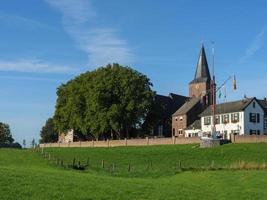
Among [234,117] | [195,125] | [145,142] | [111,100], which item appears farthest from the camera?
[195,125]

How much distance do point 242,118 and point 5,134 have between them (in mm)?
93737

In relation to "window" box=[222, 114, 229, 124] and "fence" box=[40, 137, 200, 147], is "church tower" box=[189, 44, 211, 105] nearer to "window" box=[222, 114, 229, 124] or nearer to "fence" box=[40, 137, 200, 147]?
"window" box=[222, 114, 229, 124]

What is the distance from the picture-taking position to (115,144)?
341ft

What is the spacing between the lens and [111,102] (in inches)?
4385

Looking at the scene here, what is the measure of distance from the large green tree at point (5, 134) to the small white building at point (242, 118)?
272 ft

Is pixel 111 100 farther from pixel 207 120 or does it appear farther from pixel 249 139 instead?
pixel 249 139

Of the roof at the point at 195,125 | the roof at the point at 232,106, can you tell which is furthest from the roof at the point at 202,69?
the roof at the point at 232,106

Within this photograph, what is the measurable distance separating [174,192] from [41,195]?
6832 millimetres

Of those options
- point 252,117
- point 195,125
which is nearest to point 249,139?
point 252,117

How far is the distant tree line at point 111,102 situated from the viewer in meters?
110

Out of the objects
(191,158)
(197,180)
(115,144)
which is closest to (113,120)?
(115,144)

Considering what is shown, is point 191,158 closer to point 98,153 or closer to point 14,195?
point 98,153

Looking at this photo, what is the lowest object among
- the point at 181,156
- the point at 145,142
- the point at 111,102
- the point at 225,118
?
the point at 181,156

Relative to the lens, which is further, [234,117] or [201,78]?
[201,78]
